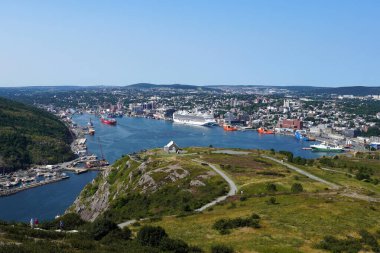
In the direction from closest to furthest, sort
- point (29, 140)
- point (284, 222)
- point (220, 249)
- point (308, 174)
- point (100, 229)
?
point (220, 249) → point (100, 229) → point (284, 222) → point (308, 174) → point (29, 140)

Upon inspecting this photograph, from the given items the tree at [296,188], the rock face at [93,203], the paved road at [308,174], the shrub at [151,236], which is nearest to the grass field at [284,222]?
the shrub at [151,236]

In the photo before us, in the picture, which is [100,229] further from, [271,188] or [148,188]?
[148,188]

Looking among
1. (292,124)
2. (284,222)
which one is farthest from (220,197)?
(292,124)

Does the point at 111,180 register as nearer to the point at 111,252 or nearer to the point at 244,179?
the point at 244,179

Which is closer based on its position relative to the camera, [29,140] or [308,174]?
[308,174]

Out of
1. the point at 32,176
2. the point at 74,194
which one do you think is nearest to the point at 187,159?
the point at 74,194

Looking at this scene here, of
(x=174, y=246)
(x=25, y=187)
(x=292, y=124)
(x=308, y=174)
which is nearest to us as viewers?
(x=174, y=246)
